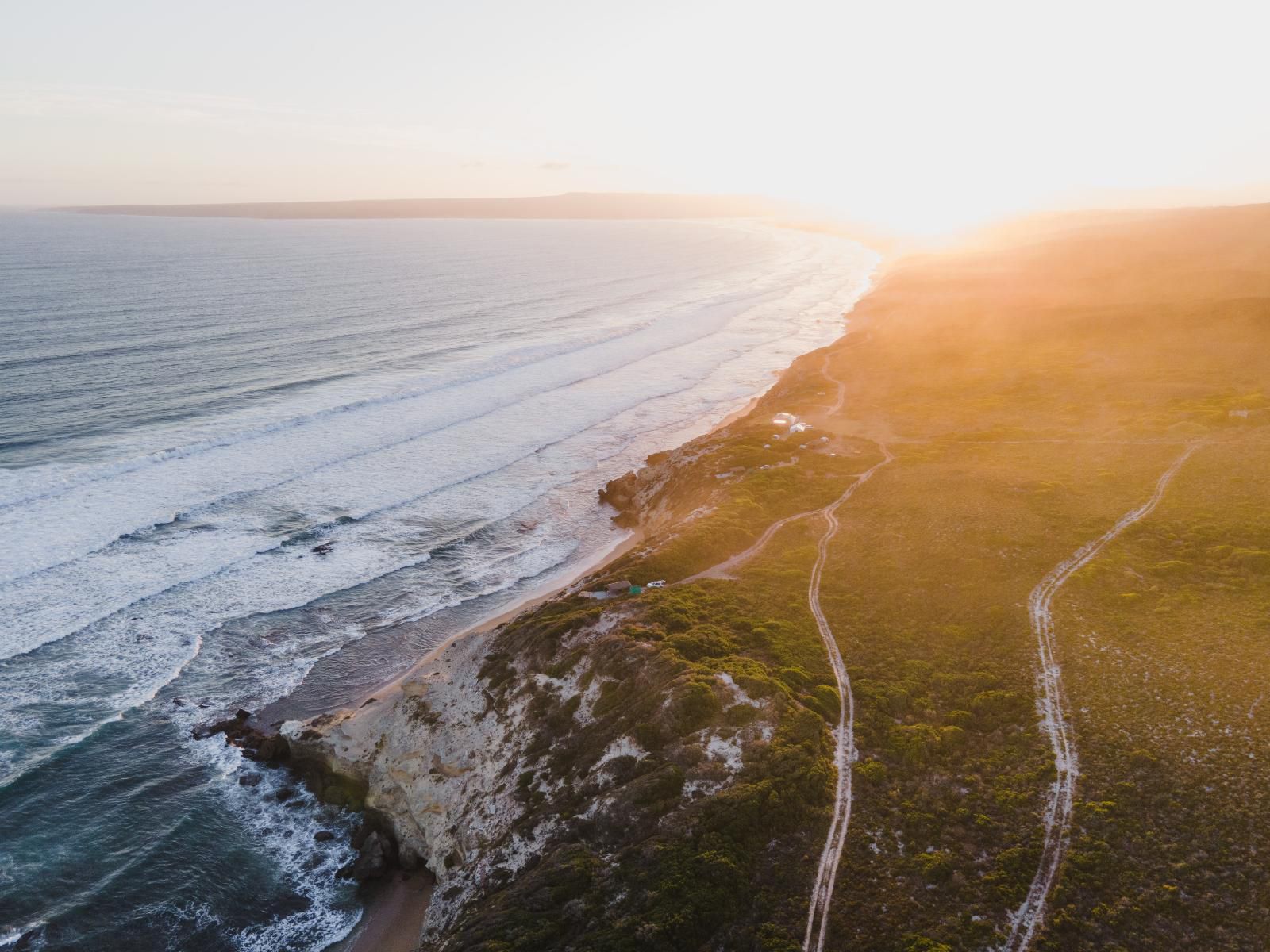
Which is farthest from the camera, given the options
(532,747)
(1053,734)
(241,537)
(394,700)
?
(241,537)

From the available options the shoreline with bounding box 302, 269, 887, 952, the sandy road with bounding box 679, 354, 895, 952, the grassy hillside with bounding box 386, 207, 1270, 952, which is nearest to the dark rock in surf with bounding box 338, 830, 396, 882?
the shoreline with bounding box 302, 269, 887, 952

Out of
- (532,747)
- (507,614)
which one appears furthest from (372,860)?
(507,614)

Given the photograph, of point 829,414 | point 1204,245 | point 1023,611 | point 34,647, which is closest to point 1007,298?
point 1204,245

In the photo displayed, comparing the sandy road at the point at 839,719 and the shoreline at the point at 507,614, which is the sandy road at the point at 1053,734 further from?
the shoreline at the point at 507,614

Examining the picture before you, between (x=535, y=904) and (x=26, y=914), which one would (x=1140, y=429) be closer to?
(x=535, y=904)

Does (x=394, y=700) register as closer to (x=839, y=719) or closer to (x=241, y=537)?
(x=839, y=719)

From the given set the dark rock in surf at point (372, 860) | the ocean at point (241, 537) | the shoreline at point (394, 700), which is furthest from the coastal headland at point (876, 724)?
the ocean at point (241, 537)

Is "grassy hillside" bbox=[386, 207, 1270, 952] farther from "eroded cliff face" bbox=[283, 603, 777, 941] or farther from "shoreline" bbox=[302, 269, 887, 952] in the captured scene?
"shoreline" bbox=[302, 269, 887, 952]
